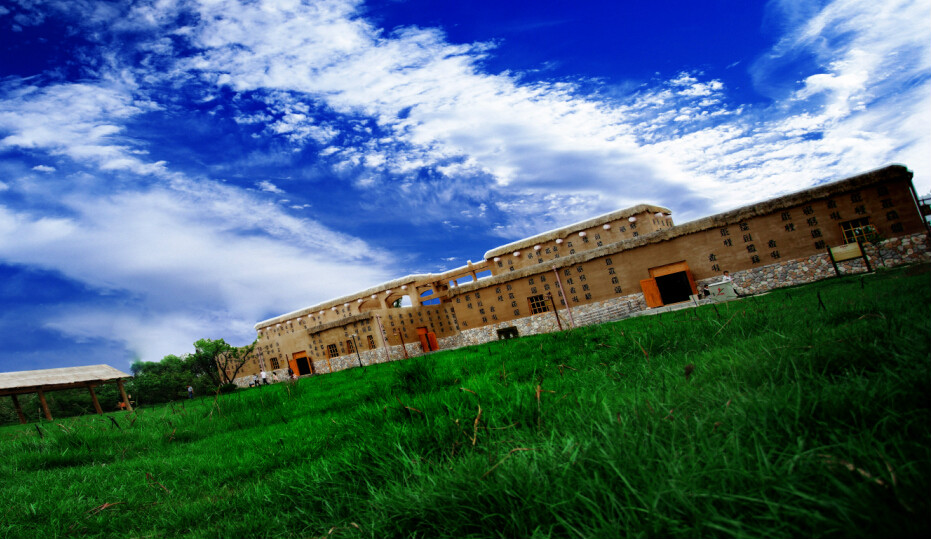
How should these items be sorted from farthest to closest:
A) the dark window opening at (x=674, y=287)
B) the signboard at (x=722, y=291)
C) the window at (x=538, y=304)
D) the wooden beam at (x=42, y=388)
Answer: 1. the window at (x=538, y=304)
2. the dark window opening at (x=674, y=287)
3. the signboard at (x=722, y=291)
4. the wooden beam at (x=42, y=388)

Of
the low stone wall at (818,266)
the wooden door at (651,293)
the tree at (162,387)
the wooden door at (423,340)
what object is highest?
the tree at (162,387)

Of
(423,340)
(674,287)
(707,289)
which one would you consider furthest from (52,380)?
(707,289)

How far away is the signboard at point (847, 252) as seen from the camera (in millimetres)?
16653

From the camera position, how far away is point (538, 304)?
1024 inches

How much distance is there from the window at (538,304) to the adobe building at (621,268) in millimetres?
60

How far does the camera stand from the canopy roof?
1766 cm

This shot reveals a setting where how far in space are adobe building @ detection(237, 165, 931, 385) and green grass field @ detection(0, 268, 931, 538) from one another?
1165cm

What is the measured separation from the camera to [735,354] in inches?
99.8

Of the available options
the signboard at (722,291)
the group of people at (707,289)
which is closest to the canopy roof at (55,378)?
the signboard at (722,291)

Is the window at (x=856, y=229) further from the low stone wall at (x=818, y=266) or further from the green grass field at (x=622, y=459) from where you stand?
the green grass field at (x=622, y=459)

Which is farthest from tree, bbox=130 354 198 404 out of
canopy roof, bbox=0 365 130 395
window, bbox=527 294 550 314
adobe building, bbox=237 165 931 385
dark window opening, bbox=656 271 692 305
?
dark window opening, bbox=656 271 692 305

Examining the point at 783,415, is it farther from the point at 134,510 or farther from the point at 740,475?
the point at 134,510

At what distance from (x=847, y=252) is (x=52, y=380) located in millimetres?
32995

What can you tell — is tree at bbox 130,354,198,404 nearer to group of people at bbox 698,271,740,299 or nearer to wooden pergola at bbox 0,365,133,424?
wooden pergola at bbox 0,365,133,424
